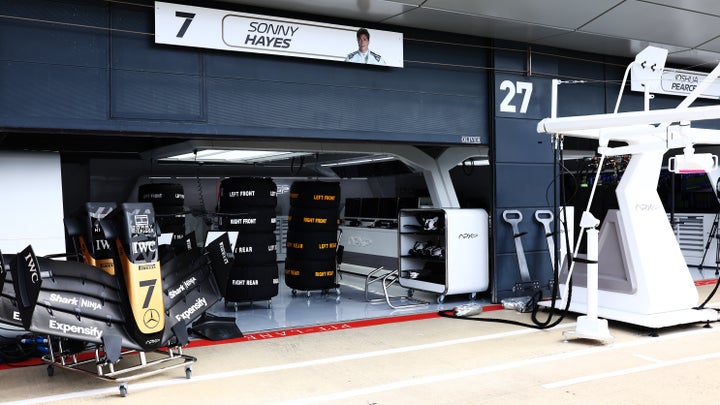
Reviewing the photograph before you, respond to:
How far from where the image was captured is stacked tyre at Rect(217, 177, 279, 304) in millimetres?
6992

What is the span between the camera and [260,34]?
5.85m

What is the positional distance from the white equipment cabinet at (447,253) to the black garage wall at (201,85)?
40.8 inches

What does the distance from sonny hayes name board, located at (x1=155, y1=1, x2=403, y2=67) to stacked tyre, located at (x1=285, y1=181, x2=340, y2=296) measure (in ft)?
6.82

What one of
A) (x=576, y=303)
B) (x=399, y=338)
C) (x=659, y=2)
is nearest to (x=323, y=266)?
(x=399, y=338)

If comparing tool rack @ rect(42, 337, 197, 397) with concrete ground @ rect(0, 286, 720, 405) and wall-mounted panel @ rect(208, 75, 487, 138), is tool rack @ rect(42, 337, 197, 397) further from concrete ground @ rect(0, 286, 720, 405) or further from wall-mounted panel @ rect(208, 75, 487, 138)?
wall-mounted panel @ rect(208, 75, 487, 138)

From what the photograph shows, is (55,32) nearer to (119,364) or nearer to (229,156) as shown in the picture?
(119,364)

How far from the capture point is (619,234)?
243 inches

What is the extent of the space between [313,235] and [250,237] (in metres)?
0.99

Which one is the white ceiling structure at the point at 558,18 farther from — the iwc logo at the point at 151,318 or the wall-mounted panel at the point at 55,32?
the iwc logo at the point at 151,318

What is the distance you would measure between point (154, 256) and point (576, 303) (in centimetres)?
438

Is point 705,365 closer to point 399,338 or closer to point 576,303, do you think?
point 576,303

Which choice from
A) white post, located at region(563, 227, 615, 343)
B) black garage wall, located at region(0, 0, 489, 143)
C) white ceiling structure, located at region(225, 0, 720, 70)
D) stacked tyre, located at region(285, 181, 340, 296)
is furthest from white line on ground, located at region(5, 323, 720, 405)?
white ceiling structure, located at region(225, 0, 720, 70)

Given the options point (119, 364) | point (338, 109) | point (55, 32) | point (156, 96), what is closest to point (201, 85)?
point (156, 96)

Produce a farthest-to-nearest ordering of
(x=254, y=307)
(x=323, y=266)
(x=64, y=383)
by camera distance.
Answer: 1. (x=323, y=266)
2. (x=254, y=307)
3. (x=64, y=383)
